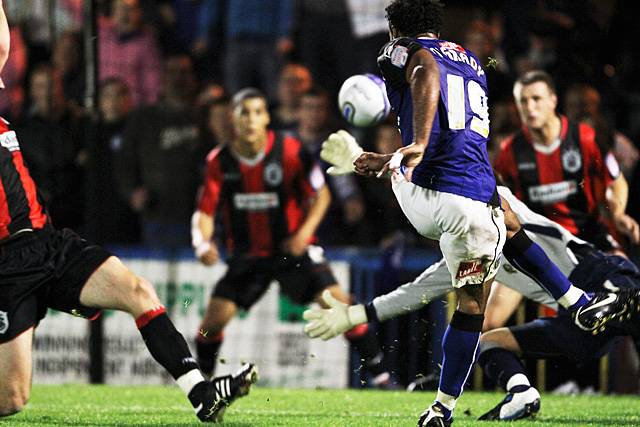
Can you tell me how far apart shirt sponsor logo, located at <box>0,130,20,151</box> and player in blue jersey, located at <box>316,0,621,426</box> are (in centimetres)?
206

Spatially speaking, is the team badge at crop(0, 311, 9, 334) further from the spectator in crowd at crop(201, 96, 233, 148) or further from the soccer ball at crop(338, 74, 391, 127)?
the spectator in crowd at crop(201, 96, 233, 148)

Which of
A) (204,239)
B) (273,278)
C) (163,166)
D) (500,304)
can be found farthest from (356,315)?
(163,166)

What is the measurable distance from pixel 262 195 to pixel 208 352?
1432 millimetres

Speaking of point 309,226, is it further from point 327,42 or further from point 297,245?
point 327,42

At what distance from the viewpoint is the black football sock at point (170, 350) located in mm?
6289

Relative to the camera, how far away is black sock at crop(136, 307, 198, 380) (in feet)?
20.7

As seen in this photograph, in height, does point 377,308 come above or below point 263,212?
below

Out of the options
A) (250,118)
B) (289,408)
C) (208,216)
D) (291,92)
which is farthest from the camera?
(291,92)

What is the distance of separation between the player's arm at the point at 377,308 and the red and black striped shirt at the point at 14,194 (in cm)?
162

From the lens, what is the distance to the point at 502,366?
720 cm

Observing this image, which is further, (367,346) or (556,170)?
(367,346)

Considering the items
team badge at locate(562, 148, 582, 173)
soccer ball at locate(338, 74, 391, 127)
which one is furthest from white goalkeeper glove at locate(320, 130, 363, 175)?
team badge at locate(562, 148, 582, 173)

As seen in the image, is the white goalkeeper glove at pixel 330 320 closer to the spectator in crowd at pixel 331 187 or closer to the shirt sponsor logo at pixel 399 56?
the shirt sponsor logo at pixel 399 56

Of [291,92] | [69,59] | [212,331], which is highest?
[69,59]
